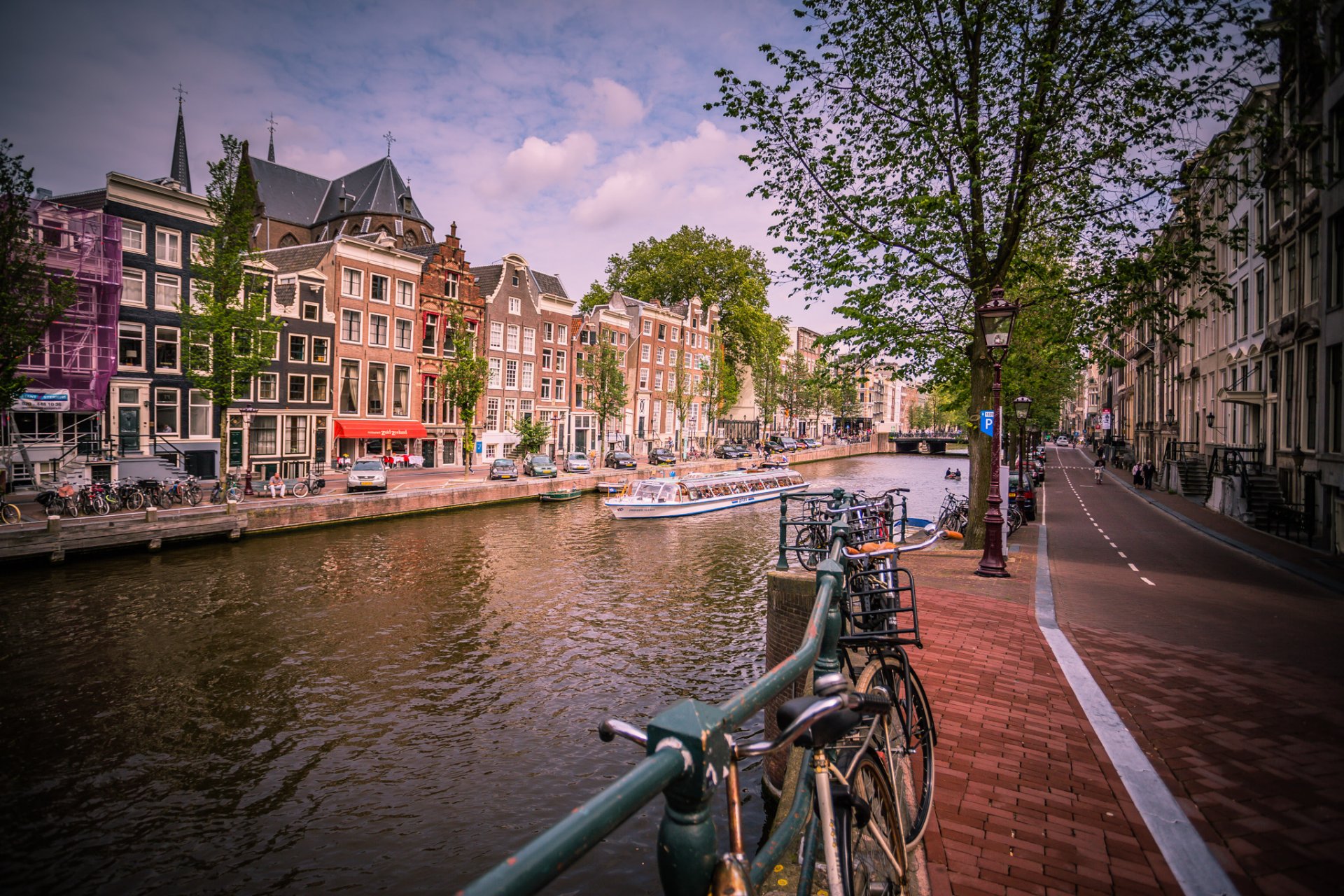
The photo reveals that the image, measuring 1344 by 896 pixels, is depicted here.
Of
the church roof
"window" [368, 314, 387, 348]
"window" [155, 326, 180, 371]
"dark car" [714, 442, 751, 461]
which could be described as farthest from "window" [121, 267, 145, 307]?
"dark car" [714, 442, 751, 461]

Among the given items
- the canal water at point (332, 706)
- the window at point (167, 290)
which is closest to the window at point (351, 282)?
the window at point (167, 290)

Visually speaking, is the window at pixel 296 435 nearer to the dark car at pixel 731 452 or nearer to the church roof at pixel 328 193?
the church roof at pixel 328 193

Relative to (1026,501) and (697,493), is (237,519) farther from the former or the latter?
(1026,501)

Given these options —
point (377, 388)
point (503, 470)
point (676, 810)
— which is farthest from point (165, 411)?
point (676, 810)

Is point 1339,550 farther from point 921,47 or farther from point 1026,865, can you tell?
point 1026,865

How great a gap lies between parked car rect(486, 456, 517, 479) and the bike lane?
2924cm

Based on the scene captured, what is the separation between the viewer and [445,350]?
1826 inches

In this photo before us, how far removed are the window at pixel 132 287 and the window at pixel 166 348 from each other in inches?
52.7

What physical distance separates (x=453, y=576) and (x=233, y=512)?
31.6 feet

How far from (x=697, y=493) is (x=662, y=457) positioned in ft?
67.2

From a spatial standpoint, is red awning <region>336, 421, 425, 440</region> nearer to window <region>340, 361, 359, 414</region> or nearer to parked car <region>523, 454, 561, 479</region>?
window <region>340, 361, 359, 414</region>

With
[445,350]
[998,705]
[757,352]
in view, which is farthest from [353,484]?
[757,352]

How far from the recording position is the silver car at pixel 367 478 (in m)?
31.0

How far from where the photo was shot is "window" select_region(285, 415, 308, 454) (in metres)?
37.3
